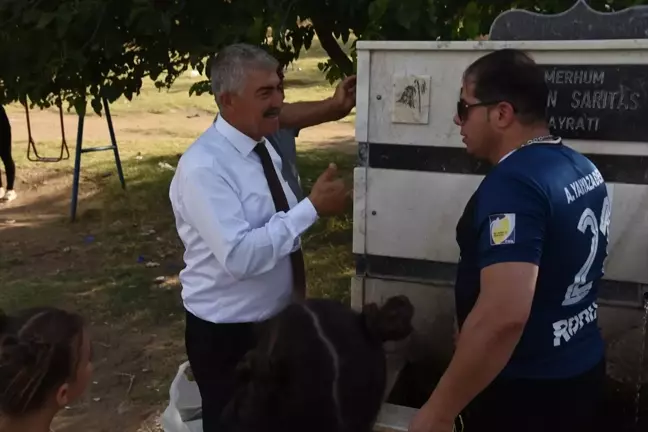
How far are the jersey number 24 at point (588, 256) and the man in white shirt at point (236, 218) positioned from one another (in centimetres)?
69

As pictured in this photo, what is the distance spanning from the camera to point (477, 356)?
188 centimetres

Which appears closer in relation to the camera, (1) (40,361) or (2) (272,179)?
(1) (40,361)

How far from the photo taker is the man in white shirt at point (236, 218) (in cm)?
225

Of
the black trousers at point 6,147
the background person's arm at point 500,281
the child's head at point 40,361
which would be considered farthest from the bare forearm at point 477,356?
the black trousers at point 6,147

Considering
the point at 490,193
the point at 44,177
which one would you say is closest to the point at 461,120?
the point at 490,193

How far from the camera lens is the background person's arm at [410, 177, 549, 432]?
6.00 ft

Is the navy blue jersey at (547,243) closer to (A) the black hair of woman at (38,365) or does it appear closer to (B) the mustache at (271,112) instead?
(B) the mustache at (271,112)

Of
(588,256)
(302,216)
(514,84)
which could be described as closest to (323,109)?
(302,216)

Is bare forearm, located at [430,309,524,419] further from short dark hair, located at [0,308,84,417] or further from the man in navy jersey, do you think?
short dark hair, located at [0,308,84,417]

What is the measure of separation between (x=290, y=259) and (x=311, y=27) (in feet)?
7.64

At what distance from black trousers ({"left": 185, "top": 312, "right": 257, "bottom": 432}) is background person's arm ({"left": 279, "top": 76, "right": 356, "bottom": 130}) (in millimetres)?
1010

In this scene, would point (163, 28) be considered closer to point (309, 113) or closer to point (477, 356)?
point (309, 113)

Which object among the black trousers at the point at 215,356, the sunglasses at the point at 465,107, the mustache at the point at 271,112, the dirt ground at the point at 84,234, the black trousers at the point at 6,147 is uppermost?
the sunglasses at the point at 465,107

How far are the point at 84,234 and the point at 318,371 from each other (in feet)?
21.5
